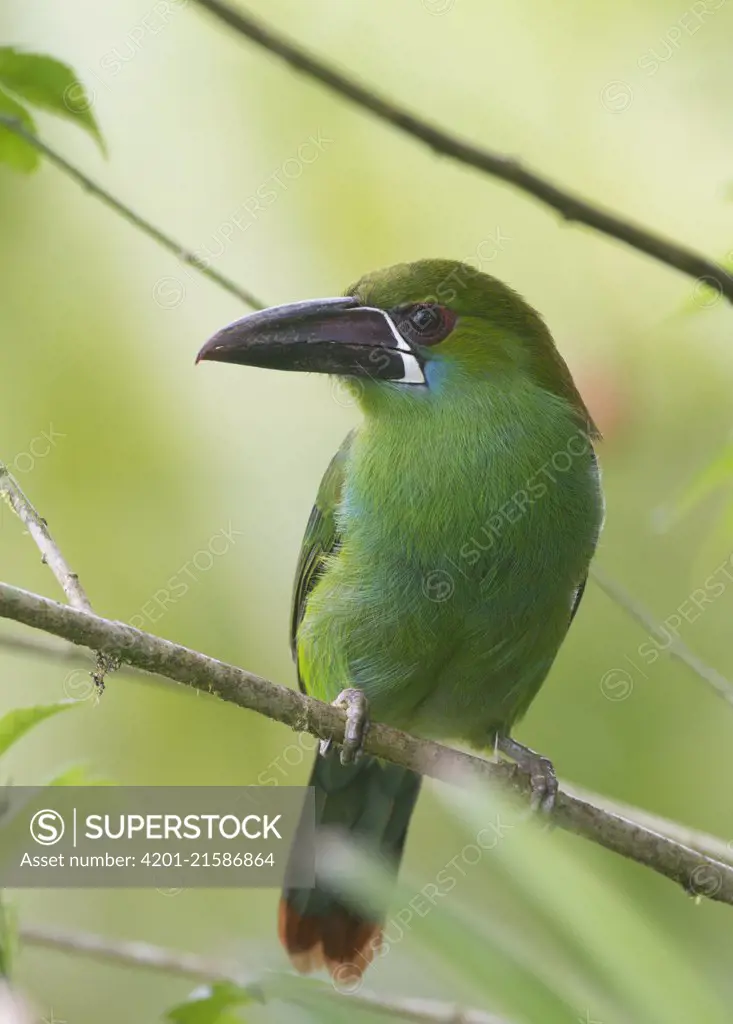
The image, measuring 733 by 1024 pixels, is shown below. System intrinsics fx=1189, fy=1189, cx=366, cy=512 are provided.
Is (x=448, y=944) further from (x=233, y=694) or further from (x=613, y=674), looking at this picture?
(x=613, y=674)

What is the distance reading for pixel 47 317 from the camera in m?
5.39

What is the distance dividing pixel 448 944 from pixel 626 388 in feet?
11.0

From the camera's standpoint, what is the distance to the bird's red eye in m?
2.92

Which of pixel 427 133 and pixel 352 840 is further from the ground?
pixel 427 133

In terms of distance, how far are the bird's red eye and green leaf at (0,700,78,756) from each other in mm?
1515

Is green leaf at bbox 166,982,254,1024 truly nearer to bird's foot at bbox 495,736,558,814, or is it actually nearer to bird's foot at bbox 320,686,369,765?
bird's foot at bbox 320,686,369,765

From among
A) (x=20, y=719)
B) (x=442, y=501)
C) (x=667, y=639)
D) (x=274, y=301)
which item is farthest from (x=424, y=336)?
(x=274, y=301)

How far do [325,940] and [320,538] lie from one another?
1.15m

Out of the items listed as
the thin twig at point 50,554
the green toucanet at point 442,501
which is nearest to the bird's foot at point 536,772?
the green toucanet at point 442,501

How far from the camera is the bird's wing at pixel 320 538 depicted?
3.04 meters

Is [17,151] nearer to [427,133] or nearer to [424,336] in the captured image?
[427,133]

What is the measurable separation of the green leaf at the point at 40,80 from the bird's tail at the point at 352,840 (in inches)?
78.6

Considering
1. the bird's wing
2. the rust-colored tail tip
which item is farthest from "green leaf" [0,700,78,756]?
the rust-colored tail tip

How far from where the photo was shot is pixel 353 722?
2432mm
